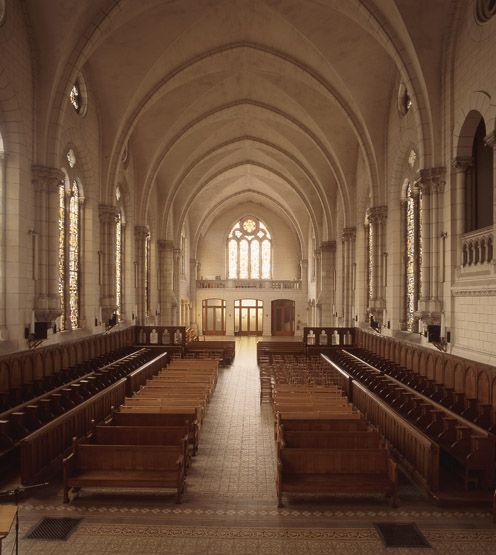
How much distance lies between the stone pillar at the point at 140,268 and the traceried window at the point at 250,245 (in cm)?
1954

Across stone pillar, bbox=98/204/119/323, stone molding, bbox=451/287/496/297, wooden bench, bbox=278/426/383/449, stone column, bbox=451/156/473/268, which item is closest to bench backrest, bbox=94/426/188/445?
wooden bench, bbox=278/426/383/449

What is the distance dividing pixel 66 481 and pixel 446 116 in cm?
1157

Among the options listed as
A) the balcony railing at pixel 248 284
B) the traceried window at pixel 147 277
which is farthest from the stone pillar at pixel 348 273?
the balcony railing at pixel 248 284

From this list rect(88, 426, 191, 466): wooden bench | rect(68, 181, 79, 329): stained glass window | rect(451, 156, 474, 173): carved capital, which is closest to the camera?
rect(88, 426, 191, 466): wooden bench

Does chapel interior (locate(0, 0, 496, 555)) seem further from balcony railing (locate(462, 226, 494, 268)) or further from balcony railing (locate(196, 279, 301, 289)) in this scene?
balcony railing (locate(196, 279, 301, 289))

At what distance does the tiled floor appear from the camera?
5809 mm

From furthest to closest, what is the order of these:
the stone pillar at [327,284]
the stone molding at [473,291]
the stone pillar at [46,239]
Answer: the stone pillar at [327,284] < the stone pillar at [46,239] < the stone molding at [473,291]

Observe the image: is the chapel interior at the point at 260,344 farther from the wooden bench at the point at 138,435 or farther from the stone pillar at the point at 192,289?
the stone pillar at the point at 192,289

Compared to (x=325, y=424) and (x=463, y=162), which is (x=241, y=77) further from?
(x=325, y=424)

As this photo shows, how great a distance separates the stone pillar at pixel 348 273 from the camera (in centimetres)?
2508

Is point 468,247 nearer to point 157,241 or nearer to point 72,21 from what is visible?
point 72,21

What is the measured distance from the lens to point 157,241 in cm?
2952

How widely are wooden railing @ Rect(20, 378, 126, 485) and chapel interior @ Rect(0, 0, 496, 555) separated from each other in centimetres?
5

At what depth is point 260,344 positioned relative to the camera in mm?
25094
